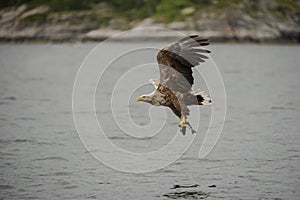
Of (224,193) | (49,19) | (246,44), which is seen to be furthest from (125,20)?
(224,193)

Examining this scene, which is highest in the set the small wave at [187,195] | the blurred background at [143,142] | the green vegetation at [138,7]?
the green vegetation at [138,7]

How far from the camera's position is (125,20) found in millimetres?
123125

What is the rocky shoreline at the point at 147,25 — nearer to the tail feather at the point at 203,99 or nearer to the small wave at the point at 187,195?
the tail feather at the point at 203,99

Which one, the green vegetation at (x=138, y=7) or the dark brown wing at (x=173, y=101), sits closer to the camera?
the dark brown wing at (x=173, y=101)

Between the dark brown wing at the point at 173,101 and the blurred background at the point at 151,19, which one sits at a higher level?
the blurred background at the point at 151,19

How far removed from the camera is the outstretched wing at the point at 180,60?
14781 mm

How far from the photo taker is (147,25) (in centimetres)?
11819

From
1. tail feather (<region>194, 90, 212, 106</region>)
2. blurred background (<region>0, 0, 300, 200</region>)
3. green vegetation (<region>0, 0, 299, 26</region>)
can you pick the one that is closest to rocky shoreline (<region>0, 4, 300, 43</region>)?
green vegetation (<region>0, 0, 299, 26</region>)

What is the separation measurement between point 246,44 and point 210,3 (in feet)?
55.4

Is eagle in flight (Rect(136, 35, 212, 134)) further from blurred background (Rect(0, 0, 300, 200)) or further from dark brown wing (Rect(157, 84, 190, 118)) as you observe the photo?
blurred background (Rect(0, 0, 300, 200))

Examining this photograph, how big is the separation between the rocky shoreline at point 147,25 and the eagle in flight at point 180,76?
301ft

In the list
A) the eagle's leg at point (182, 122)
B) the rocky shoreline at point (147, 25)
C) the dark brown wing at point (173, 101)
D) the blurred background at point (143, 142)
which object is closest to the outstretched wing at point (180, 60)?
the dark brown wing at point (173, 101)

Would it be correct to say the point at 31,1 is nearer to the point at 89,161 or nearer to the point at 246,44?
the point at 246,44

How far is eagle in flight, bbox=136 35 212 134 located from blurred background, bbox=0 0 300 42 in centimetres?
9281
